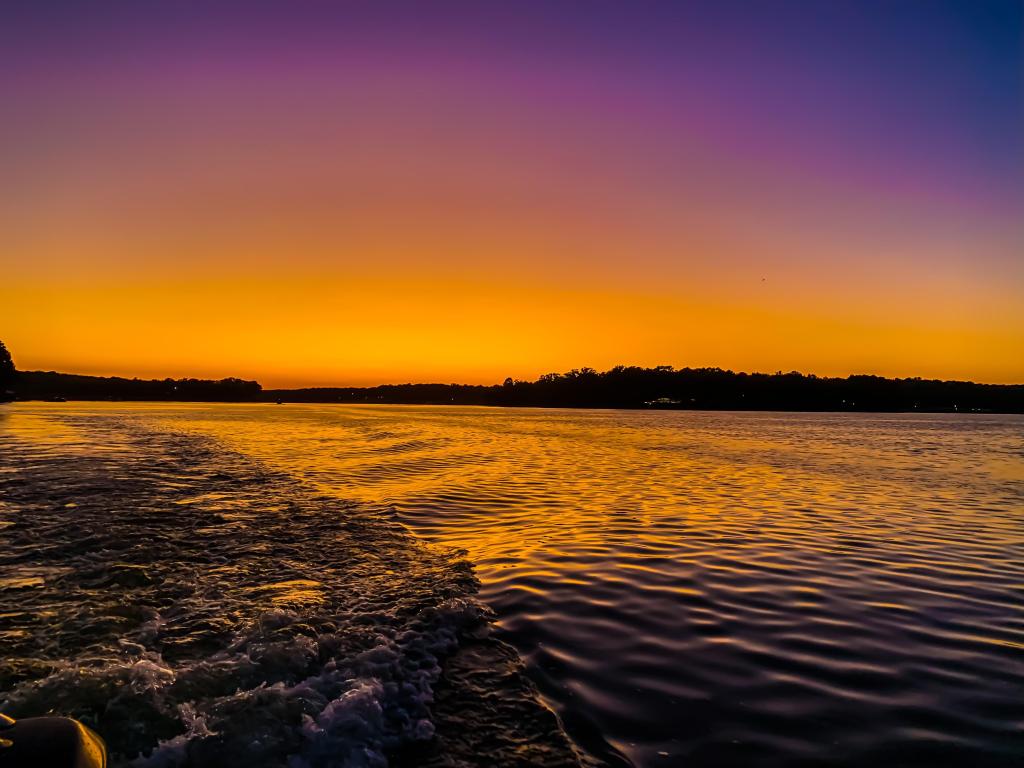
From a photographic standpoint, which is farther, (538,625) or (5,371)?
(5,371)

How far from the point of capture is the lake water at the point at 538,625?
5211mm

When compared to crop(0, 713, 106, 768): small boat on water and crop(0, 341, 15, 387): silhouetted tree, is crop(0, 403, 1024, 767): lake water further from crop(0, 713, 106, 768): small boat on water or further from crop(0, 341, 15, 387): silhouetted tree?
crop(0, 341, 15, 387): silhouetted tree

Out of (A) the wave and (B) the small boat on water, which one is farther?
(A) the wave

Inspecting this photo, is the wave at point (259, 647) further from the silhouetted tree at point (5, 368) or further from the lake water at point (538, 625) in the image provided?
the silhouetted tree at point (5, 368)

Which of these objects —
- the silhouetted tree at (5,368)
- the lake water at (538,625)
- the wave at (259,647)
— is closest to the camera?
the wave at (259,647)

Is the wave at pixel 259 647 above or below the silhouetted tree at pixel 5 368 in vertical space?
below

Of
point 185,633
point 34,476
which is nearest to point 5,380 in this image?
point 34,476

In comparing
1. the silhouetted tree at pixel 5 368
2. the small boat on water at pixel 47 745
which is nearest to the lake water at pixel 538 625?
the small boat on water at pixel 47 745

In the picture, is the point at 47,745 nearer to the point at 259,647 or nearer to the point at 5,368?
the point at 259,647

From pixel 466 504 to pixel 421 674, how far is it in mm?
12692

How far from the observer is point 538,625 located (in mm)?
7984

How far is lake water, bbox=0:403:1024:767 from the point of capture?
17.1 ft

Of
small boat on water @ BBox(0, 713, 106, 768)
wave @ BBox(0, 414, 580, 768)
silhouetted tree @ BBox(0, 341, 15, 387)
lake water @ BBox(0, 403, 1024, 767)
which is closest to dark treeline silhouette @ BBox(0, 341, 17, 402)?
silhouetted tree @ BBox(0, 341, 15, 387)

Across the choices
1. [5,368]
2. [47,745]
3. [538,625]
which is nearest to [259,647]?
[47,745]
